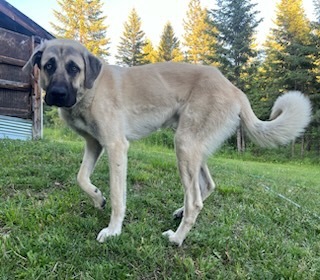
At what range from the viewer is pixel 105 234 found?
224 cm

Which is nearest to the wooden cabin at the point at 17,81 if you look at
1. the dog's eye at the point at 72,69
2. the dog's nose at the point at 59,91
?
the dog's eye at the point at 72,69

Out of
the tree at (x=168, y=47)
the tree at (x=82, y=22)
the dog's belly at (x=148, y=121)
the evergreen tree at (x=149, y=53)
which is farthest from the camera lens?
the evergreen tree at (x=149, y=53)

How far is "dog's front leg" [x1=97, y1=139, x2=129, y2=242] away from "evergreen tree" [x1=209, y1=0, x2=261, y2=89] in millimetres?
18899

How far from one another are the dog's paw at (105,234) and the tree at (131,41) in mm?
27354

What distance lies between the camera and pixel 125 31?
100 feet

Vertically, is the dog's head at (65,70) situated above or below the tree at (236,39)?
below

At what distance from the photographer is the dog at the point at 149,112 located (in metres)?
2.46

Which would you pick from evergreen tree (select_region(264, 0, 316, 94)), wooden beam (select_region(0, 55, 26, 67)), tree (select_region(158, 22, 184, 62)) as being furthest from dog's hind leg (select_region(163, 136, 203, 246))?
tree (select_region(158, 22, 184, 62))

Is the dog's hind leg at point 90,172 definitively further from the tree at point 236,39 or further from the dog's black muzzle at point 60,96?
the tree at point 236,39

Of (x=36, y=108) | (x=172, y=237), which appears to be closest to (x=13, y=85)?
(x=36, y=108)

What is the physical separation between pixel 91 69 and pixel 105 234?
1361mm

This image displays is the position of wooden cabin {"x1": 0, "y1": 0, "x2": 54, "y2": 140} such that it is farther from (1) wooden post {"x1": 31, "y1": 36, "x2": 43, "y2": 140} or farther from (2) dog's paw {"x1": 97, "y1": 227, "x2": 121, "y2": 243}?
(2) dog's paw {"x1": 97, "y1": 227, "x2": 121, "y2": 243}

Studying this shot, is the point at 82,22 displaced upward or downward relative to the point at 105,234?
upward

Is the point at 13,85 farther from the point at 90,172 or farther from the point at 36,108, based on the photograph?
the point at 90,172
